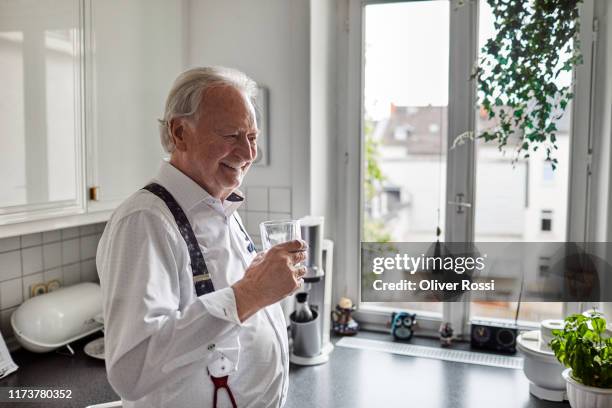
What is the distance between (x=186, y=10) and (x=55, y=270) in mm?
1171

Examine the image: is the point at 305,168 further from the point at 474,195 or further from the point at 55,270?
the point at 55,270

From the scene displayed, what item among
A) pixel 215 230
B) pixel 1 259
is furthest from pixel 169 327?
pixel 1 259

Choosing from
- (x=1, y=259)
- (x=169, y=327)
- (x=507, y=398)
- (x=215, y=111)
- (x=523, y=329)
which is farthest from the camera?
(x=523, y=329)

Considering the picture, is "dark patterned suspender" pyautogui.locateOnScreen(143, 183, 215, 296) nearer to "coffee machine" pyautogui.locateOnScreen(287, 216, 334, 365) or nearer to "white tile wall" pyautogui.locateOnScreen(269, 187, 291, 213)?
"coffee machine" pyautogui.locateOnScreen(287, 216, 334, 365)

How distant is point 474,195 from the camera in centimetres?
217

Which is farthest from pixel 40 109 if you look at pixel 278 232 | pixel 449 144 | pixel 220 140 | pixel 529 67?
pixel 529 67

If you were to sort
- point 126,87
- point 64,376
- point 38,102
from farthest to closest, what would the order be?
point 126,87 → point 64,376 → point 38,102

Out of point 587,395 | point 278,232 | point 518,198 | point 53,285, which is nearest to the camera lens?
point 278,232

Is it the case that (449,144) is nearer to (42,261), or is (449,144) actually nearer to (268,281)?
(268,281)

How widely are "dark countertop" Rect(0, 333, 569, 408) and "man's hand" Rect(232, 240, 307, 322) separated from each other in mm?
815

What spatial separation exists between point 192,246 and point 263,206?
1.21 meters

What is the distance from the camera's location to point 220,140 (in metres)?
1.08

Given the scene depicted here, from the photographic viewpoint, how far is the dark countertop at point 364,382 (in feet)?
5.38

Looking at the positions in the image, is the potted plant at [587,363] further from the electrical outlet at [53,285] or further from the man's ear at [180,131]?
the electrical outlet at [53,285]
